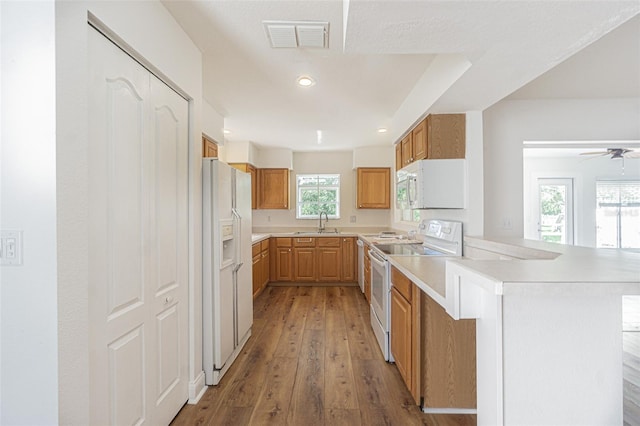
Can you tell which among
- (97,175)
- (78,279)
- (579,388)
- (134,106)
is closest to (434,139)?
(579,388)

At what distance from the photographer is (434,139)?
2.62 metres

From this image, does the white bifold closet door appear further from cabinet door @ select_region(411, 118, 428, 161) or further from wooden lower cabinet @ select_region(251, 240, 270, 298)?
wooden lower cabinet @ select_region(251, 240, 270, 298)

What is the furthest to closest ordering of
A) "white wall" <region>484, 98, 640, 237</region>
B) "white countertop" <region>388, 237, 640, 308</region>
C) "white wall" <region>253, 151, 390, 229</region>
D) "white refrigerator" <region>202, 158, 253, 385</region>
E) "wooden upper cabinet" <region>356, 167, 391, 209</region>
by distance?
"white wall" <region>253, 151, 390, 229</region>
"wooden upper cabinet" <region>356, 167, 391, 209</region>
"white wall" <region>484, 98, 640, 237</region>
"white refrigerator" <region>202, 158, 253, 385</region>
"white countertop" <region>388, 237, 640, 308</region>

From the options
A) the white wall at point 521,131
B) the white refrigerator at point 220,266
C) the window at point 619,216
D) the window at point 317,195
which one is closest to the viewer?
the white refrigerator at point 220,266

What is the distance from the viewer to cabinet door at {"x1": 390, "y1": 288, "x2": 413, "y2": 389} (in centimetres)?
199

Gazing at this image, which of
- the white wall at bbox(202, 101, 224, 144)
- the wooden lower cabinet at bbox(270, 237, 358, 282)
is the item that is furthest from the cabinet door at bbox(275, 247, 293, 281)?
the white wall at bbox(202, 101, 224, 144)

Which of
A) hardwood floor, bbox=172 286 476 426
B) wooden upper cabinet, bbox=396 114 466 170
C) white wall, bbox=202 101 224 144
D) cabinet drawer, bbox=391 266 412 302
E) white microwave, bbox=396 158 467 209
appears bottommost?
hardwood floor, bbox=172 286 476 426

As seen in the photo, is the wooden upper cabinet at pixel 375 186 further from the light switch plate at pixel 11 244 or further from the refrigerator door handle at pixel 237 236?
the light switch plate at pixel 11 244

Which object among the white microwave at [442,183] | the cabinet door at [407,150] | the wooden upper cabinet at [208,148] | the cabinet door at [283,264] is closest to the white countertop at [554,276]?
the white microwave at [442,183]

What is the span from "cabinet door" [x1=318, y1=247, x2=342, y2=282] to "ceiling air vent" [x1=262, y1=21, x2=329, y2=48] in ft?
11.8

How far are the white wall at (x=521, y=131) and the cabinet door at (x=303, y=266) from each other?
9.43ft

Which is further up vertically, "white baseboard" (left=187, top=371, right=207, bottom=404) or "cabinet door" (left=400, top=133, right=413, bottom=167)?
"cabinet door" (left=400, top=133, right=413, bottom=167)

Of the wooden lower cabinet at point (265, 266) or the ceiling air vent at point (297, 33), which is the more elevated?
the ceiling air vent at point (297, 33)

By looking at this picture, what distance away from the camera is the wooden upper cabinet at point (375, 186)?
5.36 meters
